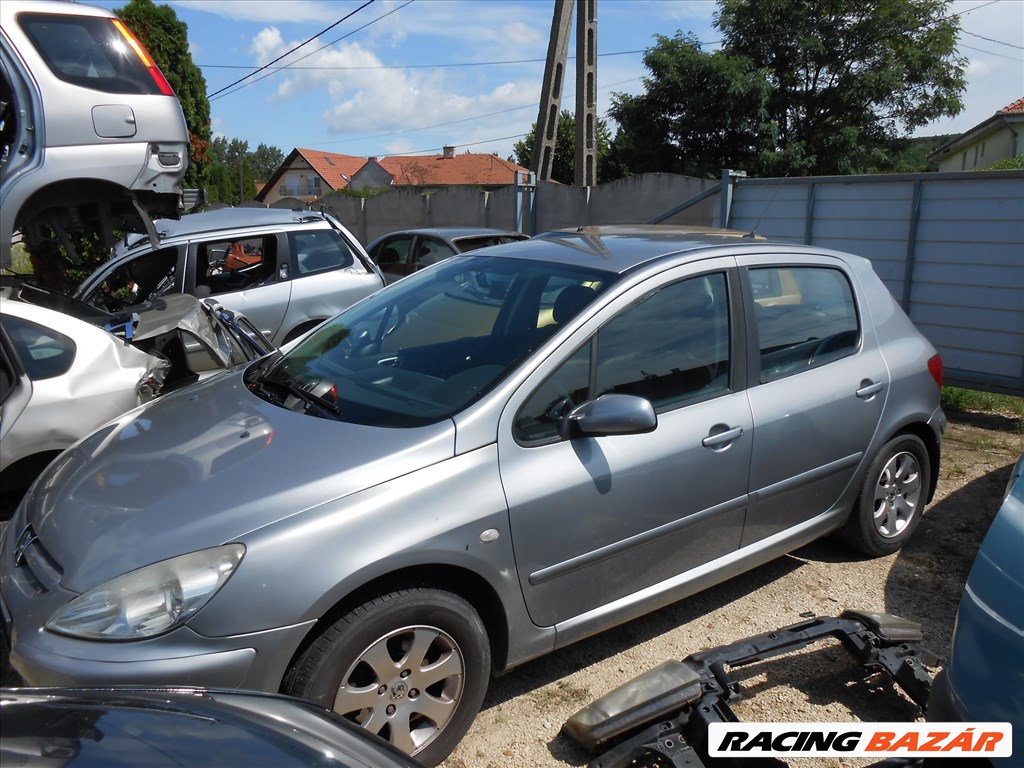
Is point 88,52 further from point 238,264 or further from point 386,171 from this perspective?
point 386,171

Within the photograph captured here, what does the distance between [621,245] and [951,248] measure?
5135 millimetres

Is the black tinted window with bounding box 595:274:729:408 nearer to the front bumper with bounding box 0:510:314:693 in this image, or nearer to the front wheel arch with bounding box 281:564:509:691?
the front wheel arch with bounding box 281:564:509:691

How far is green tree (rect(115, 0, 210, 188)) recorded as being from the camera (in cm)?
1462

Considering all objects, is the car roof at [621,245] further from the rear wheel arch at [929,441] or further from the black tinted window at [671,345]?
the rear wheel arch at [929,441]

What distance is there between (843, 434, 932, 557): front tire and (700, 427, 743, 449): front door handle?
1.08 meters

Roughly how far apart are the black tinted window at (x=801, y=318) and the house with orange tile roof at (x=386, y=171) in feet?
149

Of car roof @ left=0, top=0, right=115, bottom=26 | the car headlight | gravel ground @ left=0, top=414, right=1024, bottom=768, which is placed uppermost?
car roof @ left=0, top=0, right=115, bottom=26

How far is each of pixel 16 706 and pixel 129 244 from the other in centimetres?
662

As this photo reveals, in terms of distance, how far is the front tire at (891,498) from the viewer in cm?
411

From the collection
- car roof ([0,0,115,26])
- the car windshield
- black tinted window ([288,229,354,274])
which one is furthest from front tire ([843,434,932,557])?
car roof ([0,0,115,26])

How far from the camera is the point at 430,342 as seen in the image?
3.39 metres

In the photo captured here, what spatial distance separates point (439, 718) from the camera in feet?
8.91

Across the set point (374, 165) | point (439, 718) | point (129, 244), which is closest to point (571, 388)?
point (439, 718)

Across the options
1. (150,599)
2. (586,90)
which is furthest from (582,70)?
(150,599)
